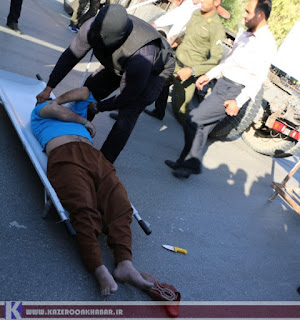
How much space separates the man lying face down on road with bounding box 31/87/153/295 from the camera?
87.7 inches

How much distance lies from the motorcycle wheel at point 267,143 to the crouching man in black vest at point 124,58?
3.08 metres

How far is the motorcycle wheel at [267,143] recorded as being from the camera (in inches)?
227

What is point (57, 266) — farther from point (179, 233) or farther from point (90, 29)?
point (90, 29)

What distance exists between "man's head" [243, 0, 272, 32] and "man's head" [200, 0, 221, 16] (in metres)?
1.03

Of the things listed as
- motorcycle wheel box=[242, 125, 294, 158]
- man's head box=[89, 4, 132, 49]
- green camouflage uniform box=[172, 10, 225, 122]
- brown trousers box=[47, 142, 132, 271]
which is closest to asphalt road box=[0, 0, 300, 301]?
brown trousers box=[47, 142, 132, 271]

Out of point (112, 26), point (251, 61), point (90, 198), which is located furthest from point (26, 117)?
point (251, 61)

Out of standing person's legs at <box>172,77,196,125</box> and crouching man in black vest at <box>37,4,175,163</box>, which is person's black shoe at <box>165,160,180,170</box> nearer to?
crouching man in black vest at <box>37,4,175,163</box>

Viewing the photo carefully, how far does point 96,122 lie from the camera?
461cm

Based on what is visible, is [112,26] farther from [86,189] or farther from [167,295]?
[167,295]

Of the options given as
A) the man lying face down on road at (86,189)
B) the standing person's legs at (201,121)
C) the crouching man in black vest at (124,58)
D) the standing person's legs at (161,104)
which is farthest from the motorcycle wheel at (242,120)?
the man lying face down on road at (86,189)

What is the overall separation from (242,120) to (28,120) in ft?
10.6

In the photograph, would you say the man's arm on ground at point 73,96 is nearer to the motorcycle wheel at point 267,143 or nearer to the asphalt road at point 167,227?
the asphalt road at point 167,227

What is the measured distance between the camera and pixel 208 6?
4.75m

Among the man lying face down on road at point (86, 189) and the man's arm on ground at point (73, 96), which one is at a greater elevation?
the man's arm on ground at point (73, 96)
